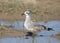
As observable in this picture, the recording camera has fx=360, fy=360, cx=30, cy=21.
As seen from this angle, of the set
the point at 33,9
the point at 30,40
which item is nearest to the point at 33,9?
the point at 33,9

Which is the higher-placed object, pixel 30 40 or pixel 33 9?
pixel 33 9

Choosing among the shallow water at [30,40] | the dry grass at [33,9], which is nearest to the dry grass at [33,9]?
the dry grass at [33,9]

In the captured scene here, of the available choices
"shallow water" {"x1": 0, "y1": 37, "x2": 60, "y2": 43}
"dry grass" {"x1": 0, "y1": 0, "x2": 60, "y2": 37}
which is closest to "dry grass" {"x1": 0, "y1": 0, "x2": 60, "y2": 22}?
"dry grass" {"x1": 0, "y1": 0, "x2": 60, "y2": 37}

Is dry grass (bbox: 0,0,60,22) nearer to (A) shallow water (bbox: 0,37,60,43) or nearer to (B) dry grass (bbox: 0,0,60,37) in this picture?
(B) dry grass (bbox: 0,0,60,37)

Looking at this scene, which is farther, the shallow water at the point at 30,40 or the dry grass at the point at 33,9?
the dry grass at the point at 33,9

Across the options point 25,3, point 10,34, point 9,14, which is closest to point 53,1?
point 25,3

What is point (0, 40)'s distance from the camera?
42.3ft

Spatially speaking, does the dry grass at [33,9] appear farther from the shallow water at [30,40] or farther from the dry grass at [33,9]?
the shallow water at [30,40]

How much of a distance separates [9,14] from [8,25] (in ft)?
11.5

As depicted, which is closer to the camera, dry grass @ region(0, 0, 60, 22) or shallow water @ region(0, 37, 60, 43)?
shallow water @ region(0, 37, 60, 43)

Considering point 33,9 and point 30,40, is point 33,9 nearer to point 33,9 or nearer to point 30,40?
point 33,9

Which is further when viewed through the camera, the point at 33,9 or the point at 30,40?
the point at 33,9

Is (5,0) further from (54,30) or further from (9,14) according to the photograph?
(54,30)

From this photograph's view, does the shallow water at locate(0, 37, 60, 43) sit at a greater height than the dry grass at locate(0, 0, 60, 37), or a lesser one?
lesser
